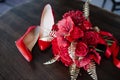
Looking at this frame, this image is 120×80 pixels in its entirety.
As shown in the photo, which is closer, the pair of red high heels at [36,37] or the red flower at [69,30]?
the red flower at [69,30]

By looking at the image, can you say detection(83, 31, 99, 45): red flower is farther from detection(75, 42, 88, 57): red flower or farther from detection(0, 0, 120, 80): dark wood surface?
detection(0, 0, 120, 80): dark wood surface

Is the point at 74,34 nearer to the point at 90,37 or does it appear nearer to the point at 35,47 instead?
the point at 90,37

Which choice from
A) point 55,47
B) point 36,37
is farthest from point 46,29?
point 55,47

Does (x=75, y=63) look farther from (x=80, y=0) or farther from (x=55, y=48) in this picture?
(x=80, y=0)

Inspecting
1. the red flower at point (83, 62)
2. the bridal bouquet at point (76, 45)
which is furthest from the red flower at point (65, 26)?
the red flower at point (83, 62)

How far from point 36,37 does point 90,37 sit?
31cm

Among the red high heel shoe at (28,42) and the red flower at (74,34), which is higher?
the red flower at (74,34)

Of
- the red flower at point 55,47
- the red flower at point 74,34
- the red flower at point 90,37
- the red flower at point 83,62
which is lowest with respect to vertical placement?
the red flower at point 83,62

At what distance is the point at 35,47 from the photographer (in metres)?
0.96

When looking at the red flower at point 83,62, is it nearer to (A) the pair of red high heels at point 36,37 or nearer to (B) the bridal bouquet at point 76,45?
(B) the bridal bouquet at point 76,45

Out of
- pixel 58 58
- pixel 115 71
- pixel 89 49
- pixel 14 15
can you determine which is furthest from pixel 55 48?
pixel 14 15

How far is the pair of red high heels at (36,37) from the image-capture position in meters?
0.92

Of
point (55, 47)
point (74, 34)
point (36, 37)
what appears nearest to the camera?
point (74, 34)

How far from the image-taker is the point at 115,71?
2.80 ft
